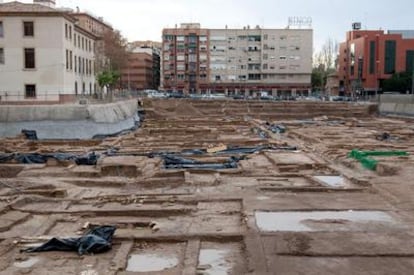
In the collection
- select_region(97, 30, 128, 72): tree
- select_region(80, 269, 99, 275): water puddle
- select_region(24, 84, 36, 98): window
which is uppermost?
select_region(97, 30, 128, 72): tree

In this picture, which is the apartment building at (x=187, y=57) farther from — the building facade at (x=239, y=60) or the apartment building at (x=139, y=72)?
the apartment building at (x=139, y=72)

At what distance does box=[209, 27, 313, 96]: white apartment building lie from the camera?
113375 mm

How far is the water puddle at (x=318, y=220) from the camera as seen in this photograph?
562 inches

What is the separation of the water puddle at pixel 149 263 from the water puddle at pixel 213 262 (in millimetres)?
568

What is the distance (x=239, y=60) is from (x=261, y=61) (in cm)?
429

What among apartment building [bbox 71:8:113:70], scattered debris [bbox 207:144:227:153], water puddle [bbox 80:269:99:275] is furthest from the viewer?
apartment building [bbox 71:8:113:70]

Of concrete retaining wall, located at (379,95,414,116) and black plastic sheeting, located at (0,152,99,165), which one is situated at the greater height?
concrete retaining wall, located at (379,95,414,116)

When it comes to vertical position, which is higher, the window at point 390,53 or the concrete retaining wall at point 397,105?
the window at point 390,53

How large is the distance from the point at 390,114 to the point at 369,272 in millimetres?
58360

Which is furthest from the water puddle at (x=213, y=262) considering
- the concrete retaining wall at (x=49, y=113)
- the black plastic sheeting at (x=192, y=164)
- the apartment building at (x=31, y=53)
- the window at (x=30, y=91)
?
the window at (x=30, y=91)

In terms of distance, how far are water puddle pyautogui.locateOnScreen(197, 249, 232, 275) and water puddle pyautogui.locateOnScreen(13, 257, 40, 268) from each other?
10.3ft

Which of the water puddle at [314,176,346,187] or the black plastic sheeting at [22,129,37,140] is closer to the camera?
the water puddle at [314,176,346,187]

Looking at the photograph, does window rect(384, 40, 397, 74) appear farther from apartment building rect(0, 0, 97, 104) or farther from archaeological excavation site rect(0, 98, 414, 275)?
archaeological excavation site rect(0, 98, 414, 275)

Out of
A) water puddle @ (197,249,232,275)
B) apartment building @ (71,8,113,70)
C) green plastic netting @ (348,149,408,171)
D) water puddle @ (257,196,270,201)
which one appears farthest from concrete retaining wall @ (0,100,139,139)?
apartment building @ (71,8,113,70)
